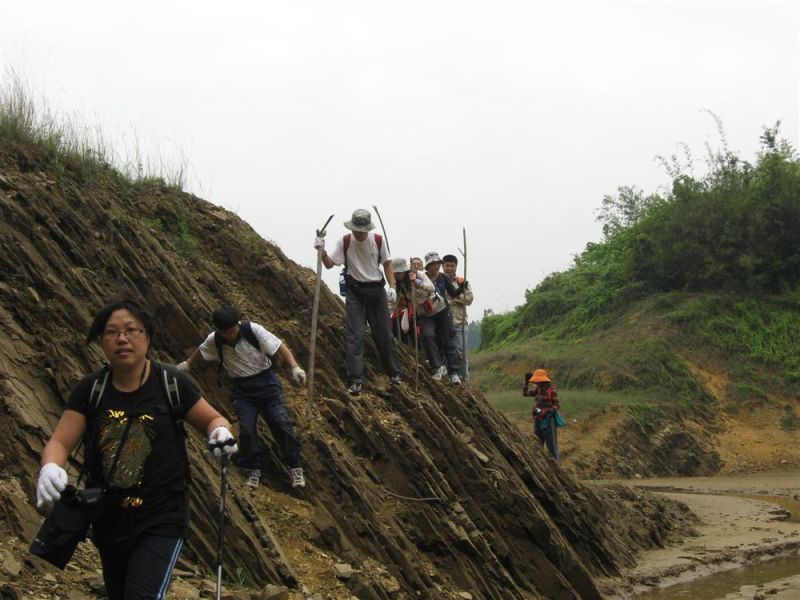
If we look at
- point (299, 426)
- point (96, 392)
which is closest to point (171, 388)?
point (96, 392)

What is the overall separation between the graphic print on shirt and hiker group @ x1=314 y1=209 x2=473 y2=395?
6.86 meters

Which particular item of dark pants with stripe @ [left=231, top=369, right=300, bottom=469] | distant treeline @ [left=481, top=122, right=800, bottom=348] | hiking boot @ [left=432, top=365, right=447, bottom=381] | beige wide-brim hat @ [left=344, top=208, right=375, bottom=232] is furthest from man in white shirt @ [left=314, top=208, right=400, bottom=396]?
distant treeline @ [left=481, top=122, right=800, bottom=348]

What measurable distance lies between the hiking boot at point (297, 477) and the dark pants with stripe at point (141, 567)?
4564 mm

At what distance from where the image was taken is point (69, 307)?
9539 mm

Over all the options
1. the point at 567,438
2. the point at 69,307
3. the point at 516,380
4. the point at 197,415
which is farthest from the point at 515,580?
the point at 516,380

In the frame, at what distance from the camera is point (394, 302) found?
44.1ft

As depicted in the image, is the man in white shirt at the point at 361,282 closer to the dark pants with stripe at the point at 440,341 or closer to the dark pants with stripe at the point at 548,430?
the dark pants with stripe at the point at 440,341

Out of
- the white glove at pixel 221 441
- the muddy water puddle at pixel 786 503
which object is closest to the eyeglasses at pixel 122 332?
the white glove at pixel 221 441

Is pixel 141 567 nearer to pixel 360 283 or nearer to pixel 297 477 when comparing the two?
pixel 297 477

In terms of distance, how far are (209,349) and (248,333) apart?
1.50ft

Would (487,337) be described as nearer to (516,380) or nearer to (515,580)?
(516,380)

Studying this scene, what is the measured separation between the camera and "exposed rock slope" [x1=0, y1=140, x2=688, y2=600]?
855 centimetres

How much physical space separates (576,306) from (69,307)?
28.2 metres

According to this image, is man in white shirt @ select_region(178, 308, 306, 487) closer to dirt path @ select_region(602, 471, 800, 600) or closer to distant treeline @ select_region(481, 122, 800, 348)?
dirt path @ select_region(602, 471, 800, 600)
